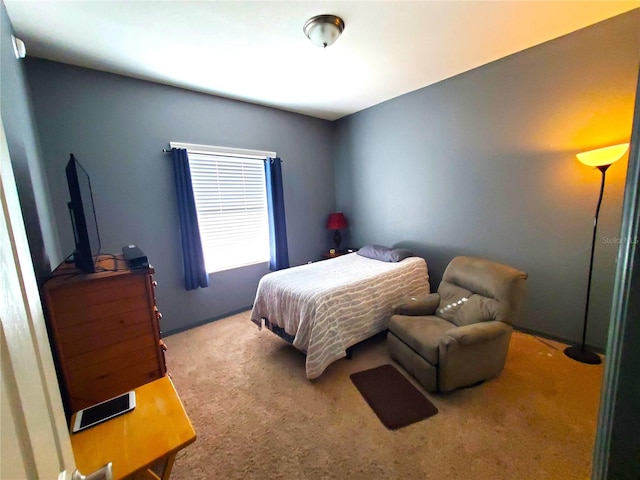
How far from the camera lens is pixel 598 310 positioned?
233cm

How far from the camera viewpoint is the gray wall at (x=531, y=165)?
2193mm

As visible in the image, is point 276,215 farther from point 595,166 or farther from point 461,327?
point 595,166

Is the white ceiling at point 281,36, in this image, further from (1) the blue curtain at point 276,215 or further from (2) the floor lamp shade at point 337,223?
(2) the floor lamp shade at point 337,223

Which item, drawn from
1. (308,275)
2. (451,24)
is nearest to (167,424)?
(308,275)

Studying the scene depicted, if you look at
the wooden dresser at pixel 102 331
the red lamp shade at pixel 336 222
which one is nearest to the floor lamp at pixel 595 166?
the red lamp shade at pixel 336 222

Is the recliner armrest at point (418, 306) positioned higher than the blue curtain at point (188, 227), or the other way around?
the blue curtain at point (188, 227)

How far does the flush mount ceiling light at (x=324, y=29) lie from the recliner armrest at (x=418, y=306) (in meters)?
2.33

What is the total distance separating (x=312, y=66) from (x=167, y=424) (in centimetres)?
297

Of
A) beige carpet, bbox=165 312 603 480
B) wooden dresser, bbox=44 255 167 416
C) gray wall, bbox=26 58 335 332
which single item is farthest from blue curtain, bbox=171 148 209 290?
wooden dresser, bbox=44 255 167 416

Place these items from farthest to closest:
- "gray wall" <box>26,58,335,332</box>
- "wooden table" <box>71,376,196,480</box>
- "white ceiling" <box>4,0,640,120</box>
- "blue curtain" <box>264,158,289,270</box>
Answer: "blue curtain" <box>264,158,289,270</box>, "gray wall" <box>26,58,335,332</box>, "white ceiling" <box>4,0,640,120</box>, "wooden table" <box>71,376,196,480</box>

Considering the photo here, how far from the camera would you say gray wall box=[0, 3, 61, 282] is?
1398 millimetres

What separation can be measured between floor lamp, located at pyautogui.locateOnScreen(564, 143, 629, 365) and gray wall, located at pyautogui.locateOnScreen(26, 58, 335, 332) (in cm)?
320

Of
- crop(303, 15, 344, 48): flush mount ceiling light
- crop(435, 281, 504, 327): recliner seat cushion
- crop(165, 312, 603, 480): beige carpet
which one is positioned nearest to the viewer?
crop(165, 312, 603, 480): beige carpet

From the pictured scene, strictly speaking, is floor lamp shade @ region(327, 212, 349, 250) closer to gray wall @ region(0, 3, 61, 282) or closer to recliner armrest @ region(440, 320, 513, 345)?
recliner armrest @ region(440, 320, 513, 345)
